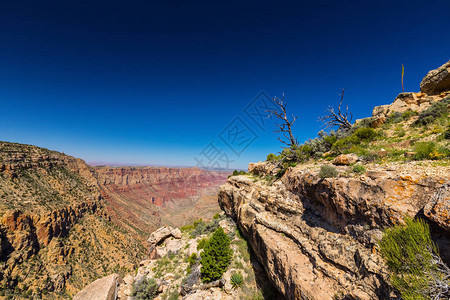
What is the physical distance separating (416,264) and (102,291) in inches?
840

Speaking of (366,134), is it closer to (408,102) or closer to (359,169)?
(359,169)

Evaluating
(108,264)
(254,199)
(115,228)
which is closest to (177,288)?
(254,199)

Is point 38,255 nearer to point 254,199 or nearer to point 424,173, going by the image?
point 254,199

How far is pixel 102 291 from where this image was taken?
14188 millimetres

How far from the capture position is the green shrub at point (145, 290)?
1334 cm

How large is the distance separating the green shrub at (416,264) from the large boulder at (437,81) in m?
16.8

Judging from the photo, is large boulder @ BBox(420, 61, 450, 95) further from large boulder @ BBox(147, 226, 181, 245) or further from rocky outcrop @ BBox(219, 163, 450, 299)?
large boulder @ BBox(147, 226, 181, 245)

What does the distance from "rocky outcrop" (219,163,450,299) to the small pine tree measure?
3.94m

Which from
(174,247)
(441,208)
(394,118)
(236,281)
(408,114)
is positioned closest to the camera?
(441,208)

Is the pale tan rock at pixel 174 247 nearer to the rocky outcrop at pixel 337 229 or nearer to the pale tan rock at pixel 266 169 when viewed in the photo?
the rocky outcrop at pixel 337 229

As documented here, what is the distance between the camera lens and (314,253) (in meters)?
7.17

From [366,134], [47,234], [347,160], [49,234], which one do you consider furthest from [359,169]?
[49,234]

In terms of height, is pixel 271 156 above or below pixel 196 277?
above

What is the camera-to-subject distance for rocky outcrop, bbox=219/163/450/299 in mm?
5109
